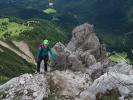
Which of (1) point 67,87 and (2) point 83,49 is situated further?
(2) point 83,49

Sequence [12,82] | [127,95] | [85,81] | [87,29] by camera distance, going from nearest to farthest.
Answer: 1. [127,95]
2. [12,82]
3. [85,81]
4. [87,29]

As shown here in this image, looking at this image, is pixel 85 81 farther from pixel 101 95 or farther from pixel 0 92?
pixel 0 92

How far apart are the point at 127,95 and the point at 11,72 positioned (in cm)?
14749

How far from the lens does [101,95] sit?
45312mm

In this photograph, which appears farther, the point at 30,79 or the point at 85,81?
the point at 85,81

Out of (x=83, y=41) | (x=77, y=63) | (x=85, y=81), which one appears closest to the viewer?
(x=85, y=81)

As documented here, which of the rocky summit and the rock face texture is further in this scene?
the rock face texture

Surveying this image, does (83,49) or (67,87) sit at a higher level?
(67,87)

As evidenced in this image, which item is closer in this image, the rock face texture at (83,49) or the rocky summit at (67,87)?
the rocky summit at (67,87)

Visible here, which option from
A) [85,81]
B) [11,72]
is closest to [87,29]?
[11,72]

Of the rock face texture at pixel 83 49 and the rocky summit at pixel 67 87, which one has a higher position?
the rocky summit at pixel 67 87

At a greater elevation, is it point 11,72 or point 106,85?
point 106,85

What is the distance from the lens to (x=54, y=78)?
1966 inches

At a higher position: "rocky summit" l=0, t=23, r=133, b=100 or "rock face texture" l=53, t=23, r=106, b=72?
"rocky summit" l=0, t=23, r=133, b=100
